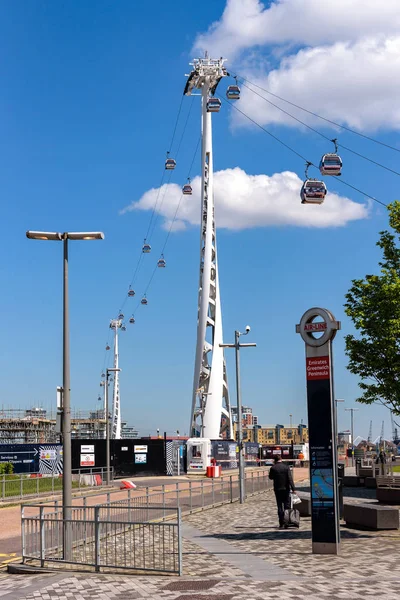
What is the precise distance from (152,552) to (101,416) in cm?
15908

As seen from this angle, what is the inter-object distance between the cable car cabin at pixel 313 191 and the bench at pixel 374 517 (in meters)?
8.56

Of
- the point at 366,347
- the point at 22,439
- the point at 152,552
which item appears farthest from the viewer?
the point at 22,439

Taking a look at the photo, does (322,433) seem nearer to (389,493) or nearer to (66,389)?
(66,389)

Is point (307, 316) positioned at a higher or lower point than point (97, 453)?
higher

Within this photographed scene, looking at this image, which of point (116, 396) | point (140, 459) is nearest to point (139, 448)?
point (140, 459)

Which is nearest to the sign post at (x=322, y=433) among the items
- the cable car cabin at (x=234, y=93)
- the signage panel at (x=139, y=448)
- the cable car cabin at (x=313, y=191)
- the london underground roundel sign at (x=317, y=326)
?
the london underground roundel sign at (x=317, y=326)

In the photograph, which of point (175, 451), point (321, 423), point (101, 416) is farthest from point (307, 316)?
point (101, 416)

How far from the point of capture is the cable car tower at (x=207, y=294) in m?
77.8

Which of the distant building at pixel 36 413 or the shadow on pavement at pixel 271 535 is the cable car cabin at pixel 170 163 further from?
the distant building at pixel 36 413

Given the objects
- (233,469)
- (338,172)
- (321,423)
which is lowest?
(233,469)

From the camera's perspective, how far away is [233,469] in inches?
2827

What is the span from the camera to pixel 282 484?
20.6 metres

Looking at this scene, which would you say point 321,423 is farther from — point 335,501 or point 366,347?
point 366,347

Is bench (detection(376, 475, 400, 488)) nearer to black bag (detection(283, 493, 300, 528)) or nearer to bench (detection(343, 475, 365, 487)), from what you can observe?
black bag (detection(283, 493, 300, 528))
